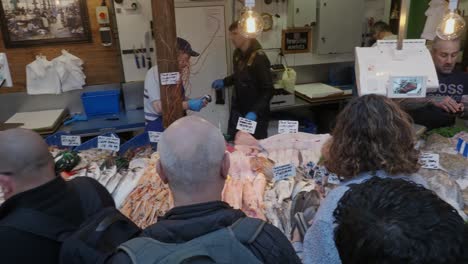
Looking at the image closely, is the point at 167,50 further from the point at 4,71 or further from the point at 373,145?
the point at 373,145

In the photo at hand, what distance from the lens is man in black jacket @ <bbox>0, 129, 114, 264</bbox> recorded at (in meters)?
1.31

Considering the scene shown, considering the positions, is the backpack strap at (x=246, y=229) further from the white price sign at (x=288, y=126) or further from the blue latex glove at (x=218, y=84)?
the blue latex glove at (x=218, y=84)

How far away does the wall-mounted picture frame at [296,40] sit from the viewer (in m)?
5.54

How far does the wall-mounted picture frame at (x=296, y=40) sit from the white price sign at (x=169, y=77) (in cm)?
334

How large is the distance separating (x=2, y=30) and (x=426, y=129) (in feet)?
16.1

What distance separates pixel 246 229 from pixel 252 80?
3.09 metres

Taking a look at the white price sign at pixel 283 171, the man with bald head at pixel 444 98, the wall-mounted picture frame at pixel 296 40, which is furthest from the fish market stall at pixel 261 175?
the wall-mounted picture frame at pixel 296 40

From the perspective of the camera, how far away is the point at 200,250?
92cm

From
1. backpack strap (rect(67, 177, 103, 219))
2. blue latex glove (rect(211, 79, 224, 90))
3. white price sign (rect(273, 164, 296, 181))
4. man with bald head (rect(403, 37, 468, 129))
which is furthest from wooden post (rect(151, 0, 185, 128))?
blue latex glove (rect(211, 79, 224, 90))

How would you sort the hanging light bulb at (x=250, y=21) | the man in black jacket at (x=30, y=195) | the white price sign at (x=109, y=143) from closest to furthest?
the man in black jacket at (x=30, y=195) < the hanging light bulb at (x=250, y=21) < the white price sign at (x=109, y=143)

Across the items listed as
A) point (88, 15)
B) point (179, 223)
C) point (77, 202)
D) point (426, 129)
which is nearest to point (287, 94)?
point (426, 129)

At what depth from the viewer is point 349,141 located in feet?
5.39

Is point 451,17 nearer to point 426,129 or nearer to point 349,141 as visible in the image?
point 426,129

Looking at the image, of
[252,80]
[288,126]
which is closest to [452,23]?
[288,126]
